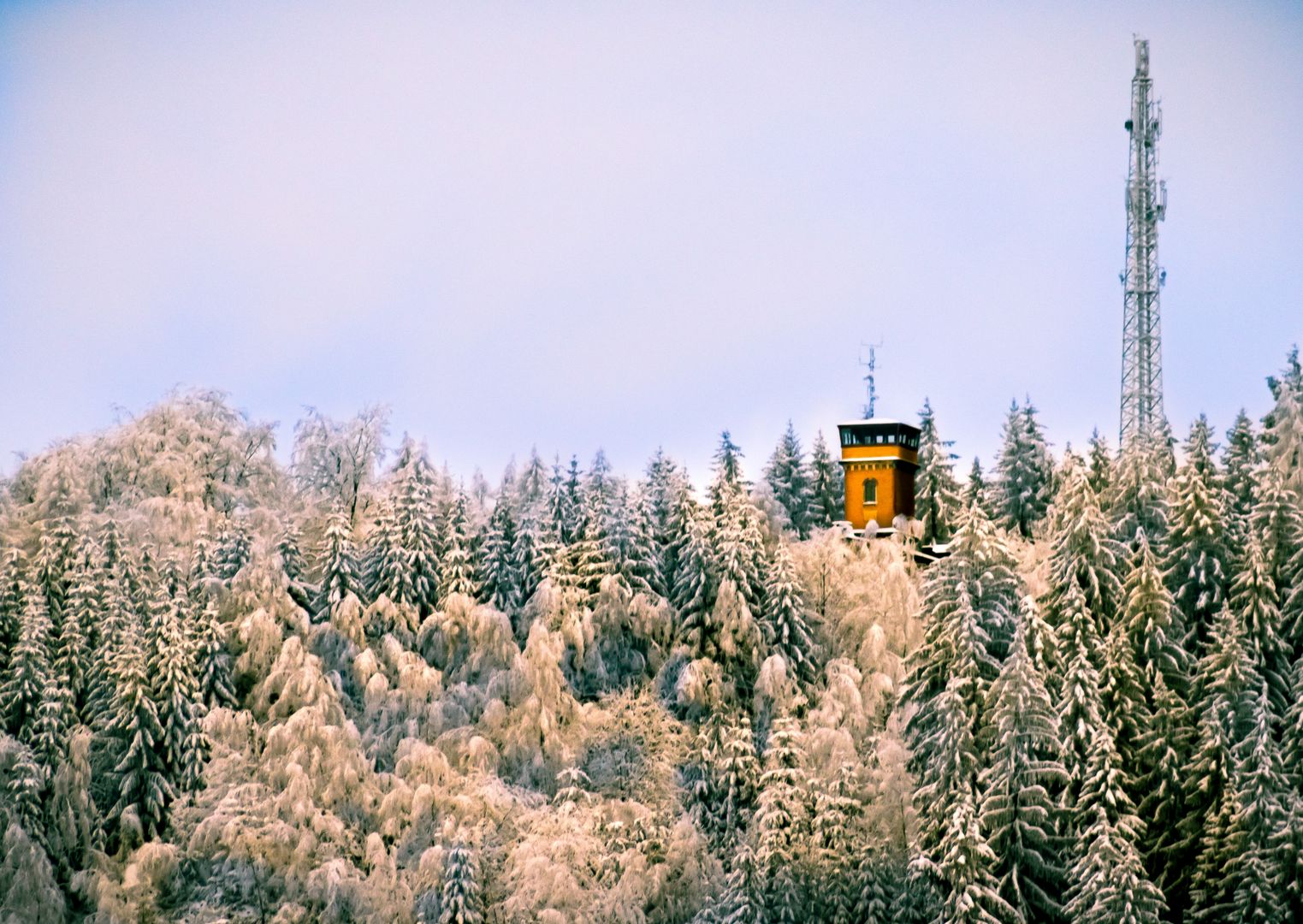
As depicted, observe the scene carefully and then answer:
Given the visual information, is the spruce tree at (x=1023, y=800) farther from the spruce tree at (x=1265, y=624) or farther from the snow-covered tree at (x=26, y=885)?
the snow-covered tree at (x=26, y=885)

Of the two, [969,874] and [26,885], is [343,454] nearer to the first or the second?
[26,885]

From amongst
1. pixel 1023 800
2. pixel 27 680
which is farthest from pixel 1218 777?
pixel 27 680

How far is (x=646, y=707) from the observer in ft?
202

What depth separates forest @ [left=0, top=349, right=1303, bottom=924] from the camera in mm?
51125

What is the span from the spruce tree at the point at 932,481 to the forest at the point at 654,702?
13.2 feet

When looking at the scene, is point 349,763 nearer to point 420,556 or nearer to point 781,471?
point 420,556

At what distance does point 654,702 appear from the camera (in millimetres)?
62250

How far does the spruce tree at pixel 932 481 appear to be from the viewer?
Result: 74.7 metres

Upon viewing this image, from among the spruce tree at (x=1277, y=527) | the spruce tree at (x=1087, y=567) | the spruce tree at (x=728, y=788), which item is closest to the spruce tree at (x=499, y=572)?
the spruce tree at (x=728, y=788)

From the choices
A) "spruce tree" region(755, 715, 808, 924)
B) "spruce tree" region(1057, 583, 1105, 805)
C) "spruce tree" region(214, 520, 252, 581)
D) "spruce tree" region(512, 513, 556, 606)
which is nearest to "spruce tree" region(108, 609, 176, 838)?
"spruce tree" region(214, 520, 252, 581)

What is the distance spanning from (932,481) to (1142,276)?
13.0 meters

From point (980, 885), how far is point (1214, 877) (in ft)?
24.9

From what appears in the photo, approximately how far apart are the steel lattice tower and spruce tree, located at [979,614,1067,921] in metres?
21.0

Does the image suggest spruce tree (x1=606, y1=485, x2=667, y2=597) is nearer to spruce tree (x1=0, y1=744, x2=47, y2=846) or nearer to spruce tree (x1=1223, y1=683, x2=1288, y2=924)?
spruce tree (x1=0, y1=744, x2=47, y2=846)
